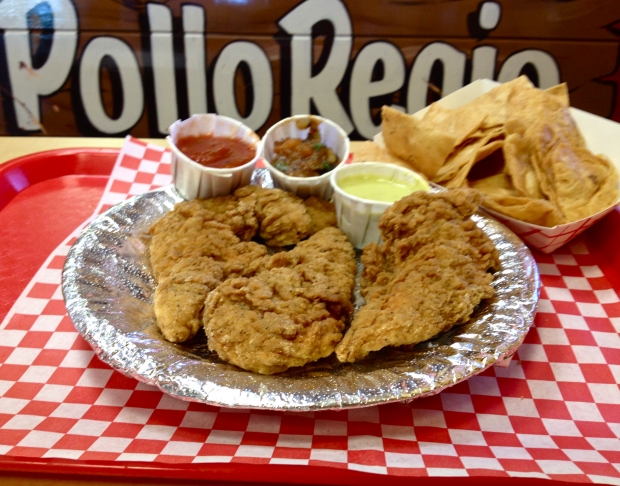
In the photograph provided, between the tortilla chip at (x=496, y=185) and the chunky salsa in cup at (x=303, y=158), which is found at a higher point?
the chunky salsa in cup at (x=303, y=158)

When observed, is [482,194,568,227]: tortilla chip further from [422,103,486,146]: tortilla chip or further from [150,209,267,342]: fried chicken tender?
[150,209,267,342]: fried chicken tender

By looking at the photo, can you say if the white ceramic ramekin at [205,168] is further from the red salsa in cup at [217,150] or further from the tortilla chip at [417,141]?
the tortilla chip at [417,141]

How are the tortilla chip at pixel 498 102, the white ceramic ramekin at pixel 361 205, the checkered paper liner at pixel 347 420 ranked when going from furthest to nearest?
1. the tortilla chip at pixel 498 102
2. the white ceramic ramekin at pixel 361 205
3. the checkered paper liner at pixel 347 420

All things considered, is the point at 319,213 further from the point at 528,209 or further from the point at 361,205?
the point at 528,209

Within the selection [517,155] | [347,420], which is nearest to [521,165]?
[517,155]

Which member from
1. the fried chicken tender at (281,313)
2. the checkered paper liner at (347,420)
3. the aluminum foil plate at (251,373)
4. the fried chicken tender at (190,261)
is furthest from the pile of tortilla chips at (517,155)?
the fried chicken tender at (190,261)

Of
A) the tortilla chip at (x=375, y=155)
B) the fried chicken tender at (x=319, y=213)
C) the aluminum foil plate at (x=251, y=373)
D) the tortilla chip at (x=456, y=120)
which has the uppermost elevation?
the tortilla chip at (x=456, y=120)

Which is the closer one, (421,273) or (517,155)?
(421,273)

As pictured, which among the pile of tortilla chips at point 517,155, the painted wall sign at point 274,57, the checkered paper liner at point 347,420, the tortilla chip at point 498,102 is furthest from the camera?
the painted wall sign at point 274,57
